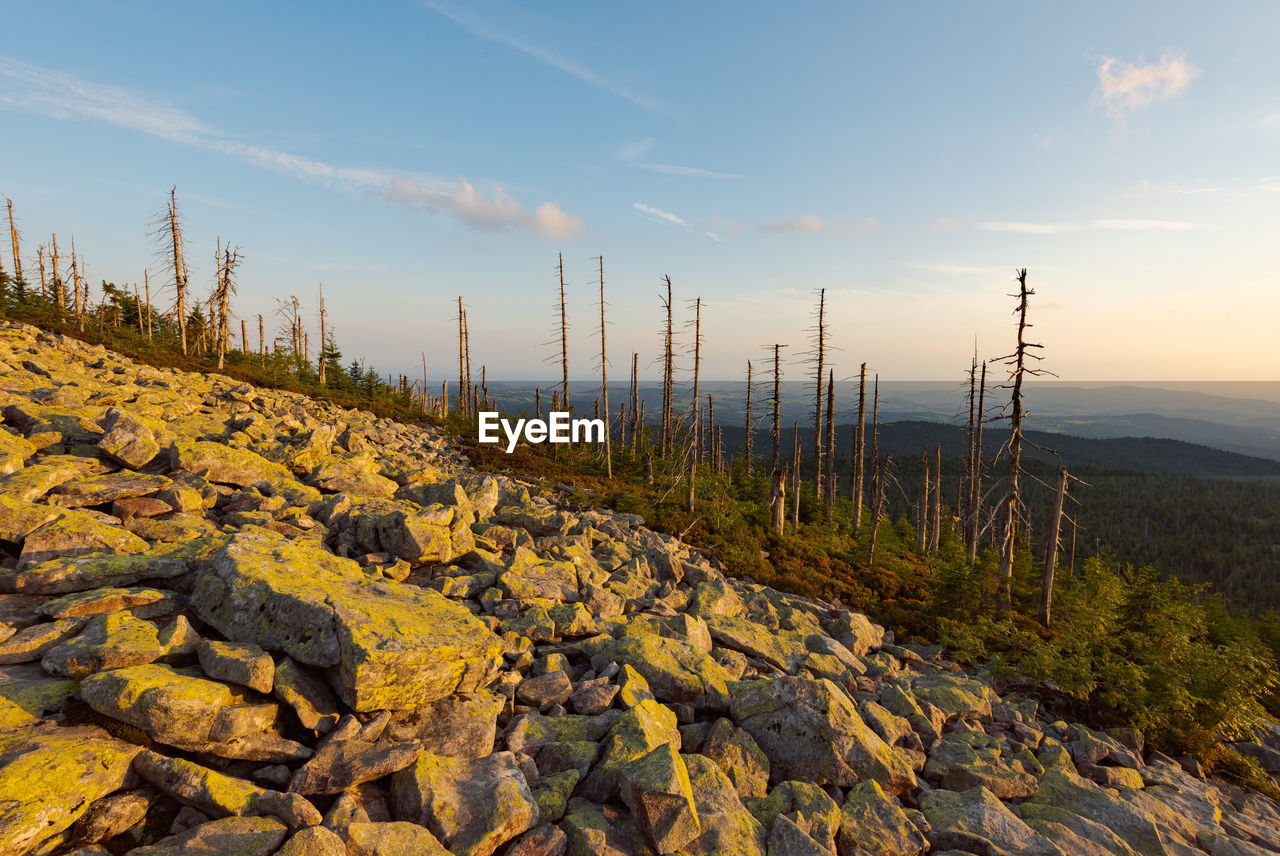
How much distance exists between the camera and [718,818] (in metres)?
5.90

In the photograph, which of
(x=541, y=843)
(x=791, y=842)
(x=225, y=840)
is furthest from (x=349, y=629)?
(x=791, y=842)

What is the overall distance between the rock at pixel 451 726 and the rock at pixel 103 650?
2828 millimetres

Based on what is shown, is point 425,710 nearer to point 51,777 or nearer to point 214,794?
point 214,794

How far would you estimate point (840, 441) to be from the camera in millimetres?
159875

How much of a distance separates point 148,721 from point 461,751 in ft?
10.2

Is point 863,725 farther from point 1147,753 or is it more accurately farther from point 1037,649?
point 1037,649

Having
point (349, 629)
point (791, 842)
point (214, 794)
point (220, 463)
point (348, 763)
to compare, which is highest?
point (220, 463)

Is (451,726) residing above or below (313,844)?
below

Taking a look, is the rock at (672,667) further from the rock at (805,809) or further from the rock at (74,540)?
the rock at (74,540)

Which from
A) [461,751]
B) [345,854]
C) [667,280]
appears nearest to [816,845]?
[461,751]

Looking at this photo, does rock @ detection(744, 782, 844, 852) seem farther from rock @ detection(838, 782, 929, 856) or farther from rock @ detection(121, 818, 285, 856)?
rock @ detection(121, 818, 285, 856)

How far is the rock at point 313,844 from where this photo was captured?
4.23 m

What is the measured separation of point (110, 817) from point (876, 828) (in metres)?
8.19

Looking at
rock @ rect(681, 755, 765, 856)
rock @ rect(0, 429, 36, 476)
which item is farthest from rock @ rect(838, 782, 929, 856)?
rock @ rect(0, 429, 36, 476)
